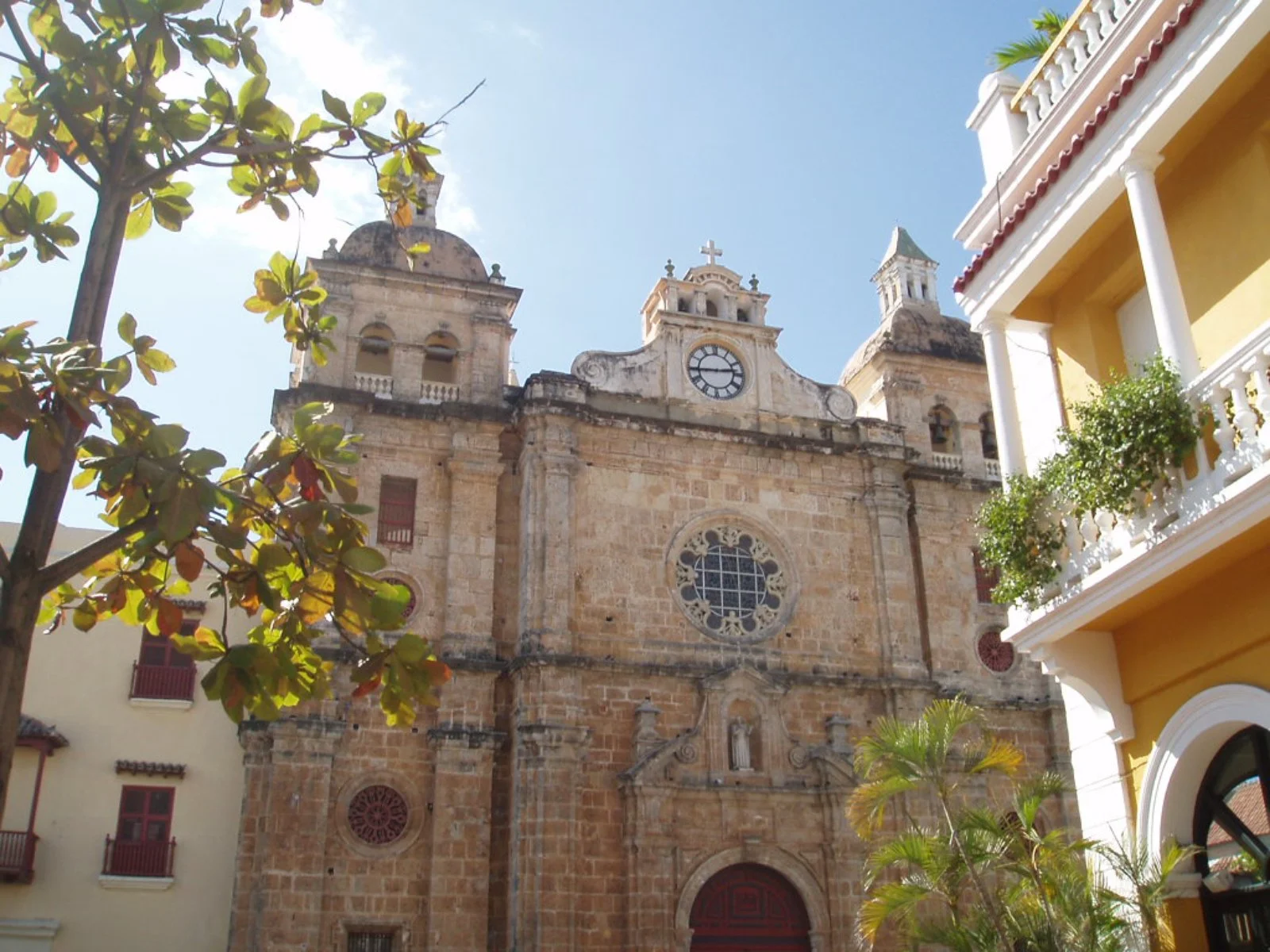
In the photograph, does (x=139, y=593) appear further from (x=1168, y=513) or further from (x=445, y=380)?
(x=445, y=380)

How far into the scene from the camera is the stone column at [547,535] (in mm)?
19531

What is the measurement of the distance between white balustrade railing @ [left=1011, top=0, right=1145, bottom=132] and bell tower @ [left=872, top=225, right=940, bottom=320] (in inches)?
629

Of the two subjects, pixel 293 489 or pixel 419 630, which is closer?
pixel 293 489

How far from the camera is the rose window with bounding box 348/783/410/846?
18.2m

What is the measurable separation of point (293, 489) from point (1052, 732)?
1867 cm

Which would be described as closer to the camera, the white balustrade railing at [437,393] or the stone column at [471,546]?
the stone column at [471,546]

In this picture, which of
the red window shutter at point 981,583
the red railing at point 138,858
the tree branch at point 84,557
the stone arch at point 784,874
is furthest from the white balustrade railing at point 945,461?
the tree branch at point 84,557

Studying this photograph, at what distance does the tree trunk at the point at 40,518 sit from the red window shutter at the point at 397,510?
1474cm

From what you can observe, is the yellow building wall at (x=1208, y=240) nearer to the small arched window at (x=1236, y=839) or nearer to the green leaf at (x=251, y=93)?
the small arched window at (x=1236, y=839)

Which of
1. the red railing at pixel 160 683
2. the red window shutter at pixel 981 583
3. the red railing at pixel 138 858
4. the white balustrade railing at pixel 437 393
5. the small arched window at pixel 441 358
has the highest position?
the small arched window at pixel 441 358

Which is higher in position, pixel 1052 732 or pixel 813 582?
pixel 813 582

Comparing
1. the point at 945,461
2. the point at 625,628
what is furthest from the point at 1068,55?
the point at 945,461

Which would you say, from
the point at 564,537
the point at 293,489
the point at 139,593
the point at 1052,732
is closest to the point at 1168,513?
the point at 293,489

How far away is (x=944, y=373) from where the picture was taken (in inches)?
982
